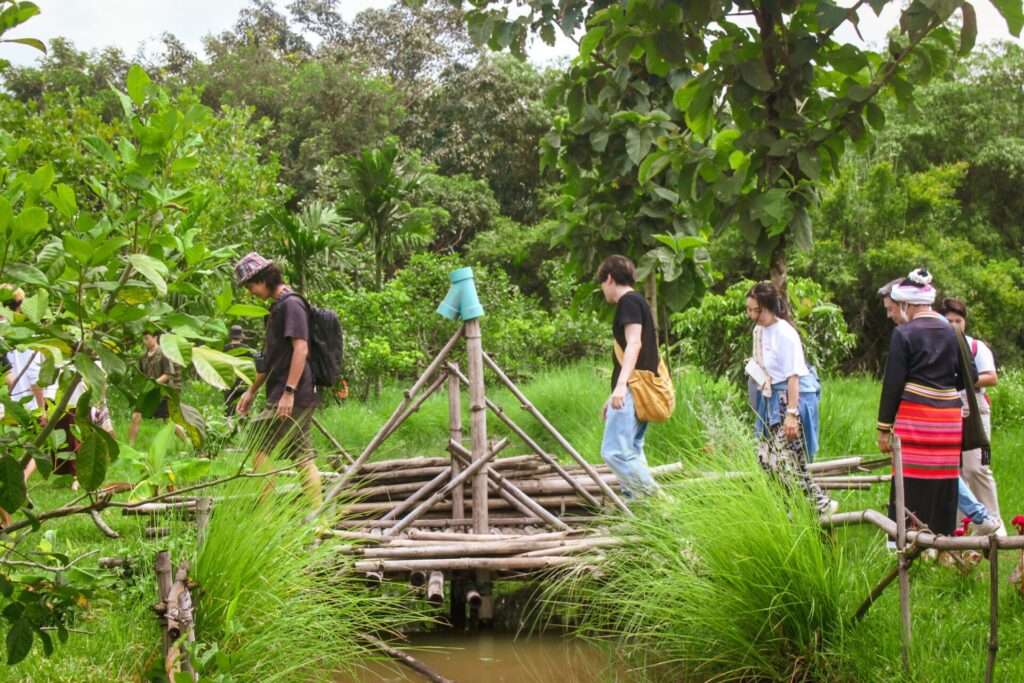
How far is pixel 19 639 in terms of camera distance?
212 cm

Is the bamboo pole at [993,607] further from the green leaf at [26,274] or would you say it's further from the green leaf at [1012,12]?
the green leaf at [26,274]

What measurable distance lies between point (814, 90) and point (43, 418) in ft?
11.4

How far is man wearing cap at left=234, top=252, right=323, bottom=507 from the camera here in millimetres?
5988

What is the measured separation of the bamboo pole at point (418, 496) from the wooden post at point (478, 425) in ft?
1.96

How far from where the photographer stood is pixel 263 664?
392 cm

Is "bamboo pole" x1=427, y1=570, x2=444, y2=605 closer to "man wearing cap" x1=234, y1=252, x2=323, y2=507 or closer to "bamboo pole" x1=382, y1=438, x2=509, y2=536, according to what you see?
"bamboo pole" x1=382, y1=438, x2=509, y2=536

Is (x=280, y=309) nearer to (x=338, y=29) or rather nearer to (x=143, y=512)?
(x=143, y=512)

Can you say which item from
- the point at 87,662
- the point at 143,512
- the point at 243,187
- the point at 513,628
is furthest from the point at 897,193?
the point at 87,662

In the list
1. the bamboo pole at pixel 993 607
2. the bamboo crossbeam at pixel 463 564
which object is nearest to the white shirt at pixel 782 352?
the bamboo crossbeam at pixel 463 564

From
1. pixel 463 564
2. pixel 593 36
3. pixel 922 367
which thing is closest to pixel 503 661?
pixel 463 564

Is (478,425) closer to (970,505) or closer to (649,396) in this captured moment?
(649,396)

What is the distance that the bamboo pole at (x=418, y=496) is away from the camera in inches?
260

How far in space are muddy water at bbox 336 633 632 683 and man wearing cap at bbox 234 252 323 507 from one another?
1406mm

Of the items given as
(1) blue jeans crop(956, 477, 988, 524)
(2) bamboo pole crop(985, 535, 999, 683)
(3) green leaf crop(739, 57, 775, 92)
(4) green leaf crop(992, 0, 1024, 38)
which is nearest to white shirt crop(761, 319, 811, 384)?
(1) blue jeans crop(956, 477, 988, 524)
